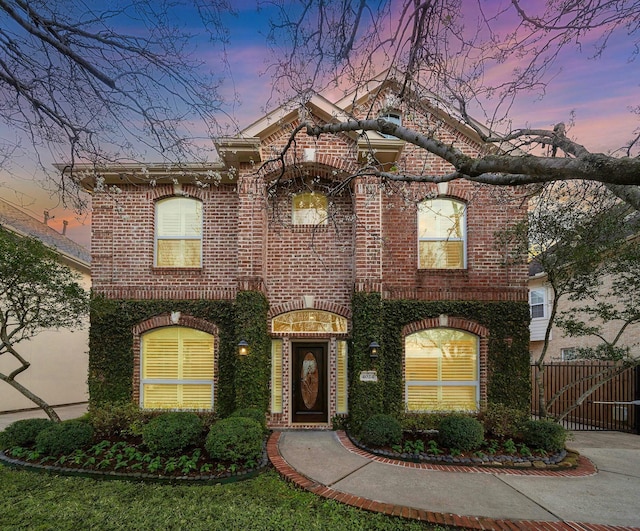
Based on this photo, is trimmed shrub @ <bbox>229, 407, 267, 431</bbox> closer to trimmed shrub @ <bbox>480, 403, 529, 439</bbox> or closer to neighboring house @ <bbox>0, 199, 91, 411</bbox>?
trimmed shrub @ <bbox>480, 403, 529, 439</bbox>

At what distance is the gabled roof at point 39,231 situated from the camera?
4645 millimetres

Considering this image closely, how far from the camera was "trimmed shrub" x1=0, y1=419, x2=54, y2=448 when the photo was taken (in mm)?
7203

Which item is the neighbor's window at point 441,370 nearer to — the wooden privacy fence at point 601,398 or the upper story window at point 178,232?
the wooden privacy fence at point 601,398

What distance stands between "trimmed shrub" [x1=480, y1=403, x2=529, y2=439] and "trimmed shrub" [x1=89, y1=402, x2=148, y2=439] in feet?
24.5

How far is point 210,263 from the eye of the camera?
31.6ft

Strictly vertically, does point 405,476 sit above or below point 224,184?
below

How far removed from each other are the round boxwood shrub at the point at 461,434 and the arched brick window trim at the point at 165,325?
5264mm

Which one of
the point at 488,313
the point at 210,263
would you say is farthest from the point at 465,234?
the point at 210,263

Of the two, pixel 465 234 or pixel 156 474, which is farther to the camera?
pixel 465 234

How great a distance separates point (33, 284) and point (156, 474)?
4567mm

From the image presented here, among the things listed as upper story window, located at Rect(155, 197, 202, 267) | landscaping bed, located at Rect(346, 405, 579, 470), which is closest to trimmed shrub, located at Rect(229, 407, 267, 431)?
landscaping bed, located at Rect(346, 405, 579, 470)

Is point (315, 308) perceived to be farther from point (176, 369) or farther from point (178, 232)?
point (178, 232)

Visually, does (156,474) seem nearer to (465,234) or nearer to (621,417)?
(465,234)

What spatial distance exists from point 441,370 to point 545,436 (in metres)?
2.39
